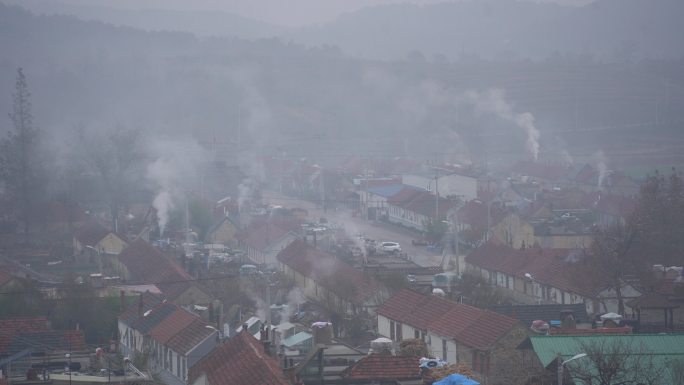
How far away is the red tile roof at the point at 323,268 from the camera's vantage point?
1050 cm

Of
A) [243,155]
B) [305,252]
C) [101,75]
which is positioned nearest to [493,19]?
[101,75]

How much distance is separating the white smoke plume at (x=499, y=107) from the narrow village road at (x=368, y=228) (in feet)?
37.8

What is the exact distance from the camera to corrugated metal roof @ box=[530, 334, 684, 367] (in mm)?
6477

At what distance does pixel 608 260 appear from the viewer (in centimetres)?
1120

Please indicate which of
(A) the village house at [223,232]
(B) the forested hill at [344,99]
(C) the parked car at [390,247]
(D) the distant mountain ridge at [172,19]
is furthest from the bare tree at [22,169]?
(D) the distant mountain ridge at [172,19]

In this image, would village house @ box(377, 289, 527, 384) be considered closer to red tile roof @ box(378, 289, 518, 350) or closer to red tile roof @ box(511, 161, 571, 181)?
red tile roof @ box(378, 289, 518, 350)

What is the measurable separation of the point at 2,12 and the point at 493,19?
194 feet

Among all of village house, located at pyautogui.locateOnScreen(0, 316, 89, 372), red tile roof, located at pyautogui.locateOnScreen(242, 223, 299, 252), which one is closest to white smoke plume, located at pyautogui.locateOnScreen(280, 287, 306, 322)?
village house, located at pyautogui.locateOnScreen(0, 316, 89, 372)

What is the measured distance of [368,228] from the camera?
17.7 metres

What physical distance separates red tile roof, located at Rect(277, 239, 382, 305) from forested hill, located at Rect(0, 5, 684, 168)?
1805 cm

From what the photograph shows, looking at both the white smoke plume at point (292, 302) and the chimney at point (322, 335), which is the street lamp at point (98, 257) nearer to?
the white smoke plume at point (292, 302)

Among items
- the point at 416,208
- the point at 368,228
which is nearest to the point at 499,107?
the point at 416,208

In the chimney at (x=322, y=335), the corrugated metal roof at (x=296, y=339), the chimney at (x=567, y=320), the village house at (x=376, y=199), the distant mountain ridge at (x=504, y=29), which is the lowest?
the village house at (x=376, y=199)

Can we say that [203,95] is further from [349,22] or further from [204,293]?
[349,22]
